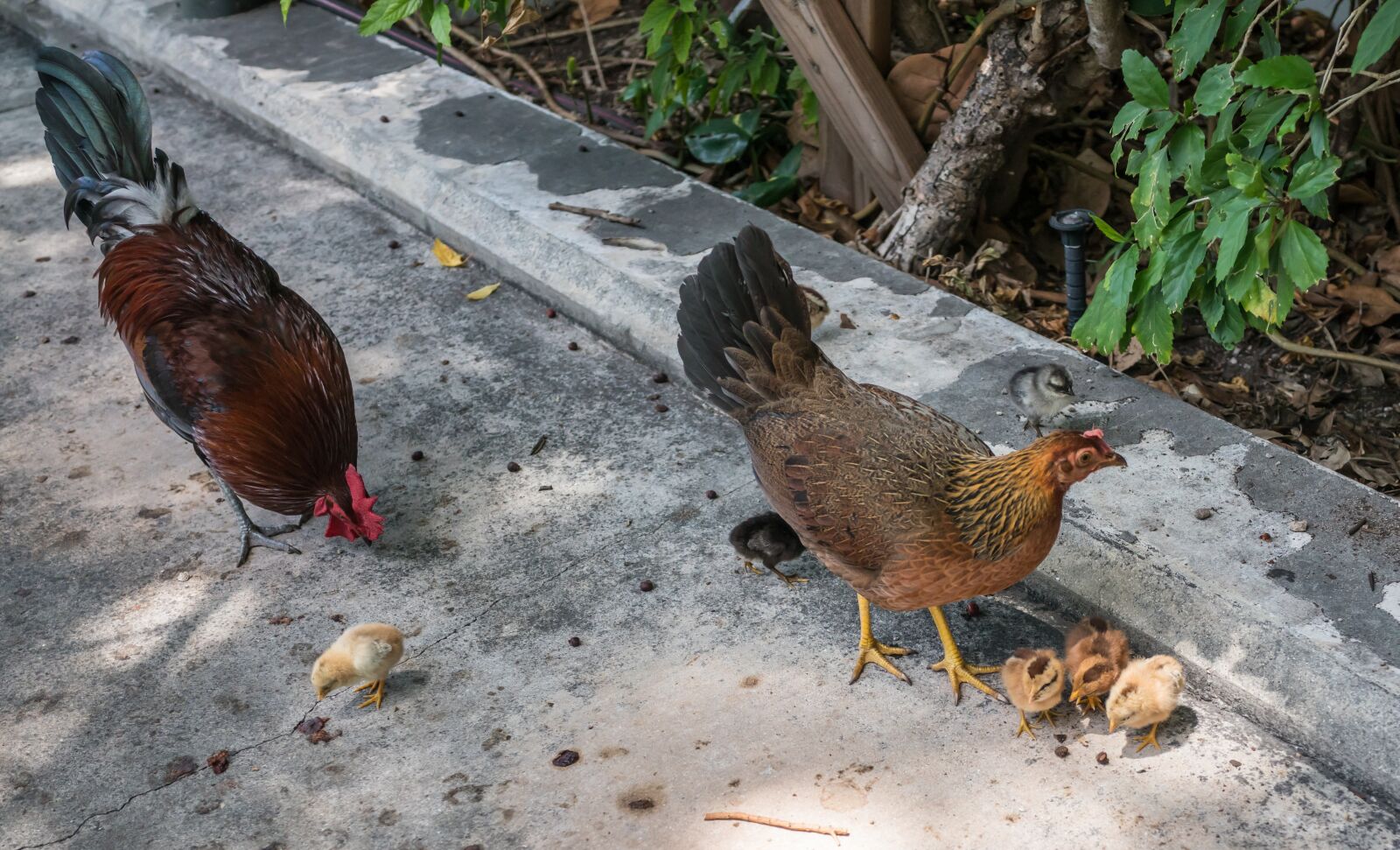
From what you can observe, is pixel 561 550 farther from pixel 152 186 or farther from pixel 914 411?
pixel 152 186

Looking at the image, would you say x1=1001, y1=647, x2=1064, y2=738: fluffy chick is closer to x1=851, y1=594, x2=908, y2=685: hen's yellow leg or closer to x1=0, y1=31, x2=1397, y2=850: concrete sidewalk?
x1=0, y1=31, x2=1397, y2=850: concrete sidewalk

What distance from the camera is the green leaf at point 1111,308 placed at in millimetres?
3771

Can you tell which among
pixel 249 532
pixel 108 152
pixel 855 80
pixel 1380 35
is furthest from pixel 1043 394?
pixel 108 152

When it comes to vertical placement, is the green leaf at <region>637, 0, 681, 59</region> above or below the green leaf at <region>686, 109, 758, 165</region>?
above

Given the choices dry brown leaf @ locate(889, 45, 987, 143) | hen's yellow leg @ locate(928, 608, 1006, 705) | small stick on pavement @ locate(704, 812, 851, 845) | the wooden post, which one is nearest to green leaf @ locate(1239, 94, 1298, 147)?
hen's yellow leg @ locate(928, 608, 1006, 705)

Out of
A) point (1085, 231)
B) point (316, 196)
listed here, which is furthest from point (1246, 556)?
point (316, 196)

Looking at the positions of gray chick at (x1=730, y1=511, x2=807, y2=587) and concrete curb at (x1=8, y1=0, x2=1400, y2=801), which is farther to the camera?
gray chick at (x1=730, y1=511, x2=807, y2=587)

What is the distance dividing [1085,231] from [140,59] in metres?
6.20

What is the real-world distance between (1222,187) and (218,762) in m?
3.27

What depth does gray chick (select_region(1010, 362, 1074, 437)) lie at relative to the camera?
413 centimetres

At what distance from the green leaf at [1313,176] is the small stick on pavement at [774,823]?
2040 millimetres

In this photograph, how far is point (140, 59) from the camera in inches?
317

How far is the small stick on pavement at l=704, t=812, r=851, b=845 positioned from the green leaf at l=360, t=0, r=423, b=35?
3089 mm

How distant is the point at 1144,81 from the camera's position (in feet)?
11.8
